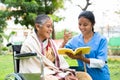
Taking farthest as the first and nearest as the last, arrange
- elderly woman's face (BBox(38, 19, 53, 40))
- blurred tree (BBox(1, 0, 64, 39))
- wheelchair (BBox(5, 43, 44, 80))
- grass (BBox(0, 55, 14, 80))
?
1. blurred tree (BBox(1, 0, 64, 39))
2. grass (BBox(0, 55, 14, 80))
3. elderly woman's face (BBox(38, 19, 53, 40))
4. wheelchair (BBox(5, 43, 44, 80))

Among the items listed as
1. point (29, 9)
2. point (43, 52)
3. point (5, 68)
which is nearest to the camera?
point (43, 52)

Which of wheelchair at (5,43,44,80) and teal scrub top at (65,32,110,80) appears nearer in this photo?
wheelchair at (5,43,44,80)

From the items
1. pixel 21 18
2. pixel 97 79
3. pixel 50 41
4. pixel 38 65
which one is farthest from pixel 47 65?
pixel 21 18

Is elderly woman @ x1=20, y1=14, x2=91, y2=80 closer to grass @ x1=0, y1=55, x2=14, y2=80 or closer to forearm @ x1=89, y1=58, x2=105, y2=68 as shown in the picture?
forearm @ x1=89, y1=58, x2=105, y2=68

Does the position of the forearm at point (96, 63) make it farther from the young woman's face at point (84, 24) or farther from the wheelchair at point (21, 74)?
the wheelchair at point (21, 74)

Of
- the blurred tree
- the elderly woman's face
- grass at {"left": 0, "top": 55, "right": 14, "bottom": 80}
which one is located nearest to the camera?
the elderly woman's face

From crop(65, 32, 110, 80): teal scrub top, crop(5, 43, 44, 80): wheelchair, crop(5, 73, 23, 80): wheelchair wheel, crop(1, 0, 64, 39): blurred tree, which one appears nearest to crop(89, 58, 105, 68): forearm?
crop(65, 32, 110, 80): teal scrub top

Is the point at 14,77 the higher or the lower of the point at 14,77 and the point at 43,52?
the lower

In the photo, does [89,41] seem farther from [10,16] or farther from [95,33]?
[10,16]

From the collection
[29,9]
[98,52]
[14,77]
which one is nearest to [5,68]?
[14,77]

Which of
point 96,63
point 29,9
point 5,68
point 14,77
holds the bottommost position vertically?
point 5,68

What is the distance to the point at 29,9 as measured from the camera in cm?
1317

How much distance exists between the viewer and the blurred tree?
12883 mm

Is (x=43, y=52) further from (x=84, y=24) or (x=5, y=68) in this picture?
(x=5, y=68)
